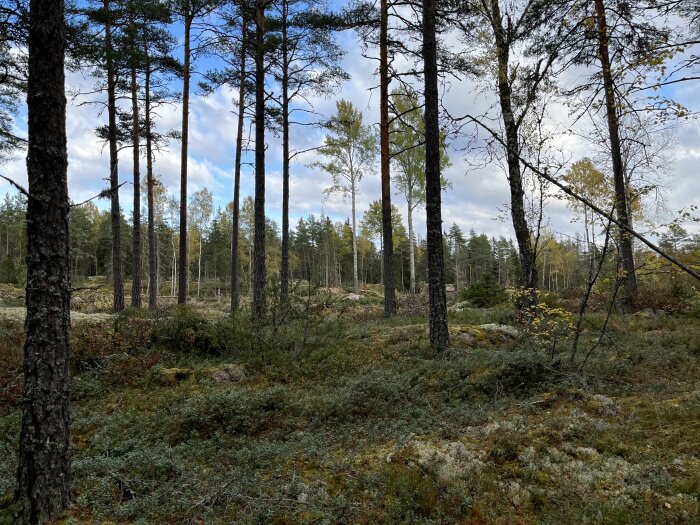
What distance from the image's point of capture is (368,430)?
4.31 m

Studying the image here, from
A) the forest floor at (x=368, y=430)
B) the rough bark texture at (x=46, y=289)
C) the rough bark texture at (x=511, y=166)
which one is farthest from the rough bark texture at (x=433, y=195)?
the rough bark texture at (x=46, y=289)

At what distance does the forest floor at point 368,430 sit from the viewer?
109 inches

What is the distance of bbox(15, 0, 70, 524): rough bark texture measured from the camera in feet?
8.84

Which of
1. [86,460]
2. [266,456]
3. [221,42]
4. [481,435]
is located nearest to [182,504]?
[266,456]

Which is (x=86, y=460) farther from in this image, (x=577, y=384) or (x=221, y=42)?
(x=221, y=42)

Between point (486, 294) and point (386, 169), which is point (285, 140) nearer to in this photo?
point (386, 169)

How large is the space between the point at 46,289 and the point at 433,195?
6206 mm

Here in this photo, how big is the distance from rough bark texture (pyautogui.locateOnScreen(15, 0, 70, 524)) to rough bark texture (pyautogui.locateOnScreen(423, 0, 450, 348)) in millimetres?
5828

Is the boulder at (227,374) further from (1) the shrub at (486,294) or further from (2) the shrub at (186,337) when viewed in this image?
(1) the shrub at (486,294)

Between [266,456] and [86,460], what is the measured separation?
1570mm

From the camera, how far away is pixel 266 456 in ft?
12.3

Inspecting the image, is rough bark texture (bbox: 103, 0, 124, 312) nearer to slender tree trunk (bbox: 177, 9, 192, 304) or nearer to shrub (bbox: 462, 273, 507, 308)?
slender tree trunk (bbox: 177, 9, 192, 304)

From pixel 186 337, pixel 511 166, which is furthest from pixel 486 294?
pixel 186 337

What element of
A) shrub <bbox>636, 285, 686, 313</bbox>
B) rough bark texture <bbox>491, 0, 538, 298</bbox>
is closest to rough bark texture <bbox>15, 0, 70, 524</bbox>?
rough bark texture <bbox>491, 0, 538, 298</bbox>
